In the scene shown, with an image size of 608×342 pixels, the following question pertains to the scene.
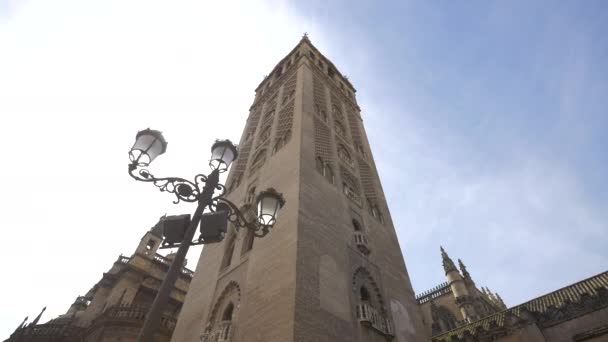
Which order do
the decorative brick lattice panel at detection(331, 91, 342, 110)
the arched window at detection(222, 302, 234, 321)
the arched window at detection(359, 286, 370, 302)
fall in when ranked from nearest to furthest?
1. the arched window at detection(222, 302, 234, 321)
2. the arched window at detection(359, 286, 370, 302)
3. the decorative brick lattice panel at detection(331, 91, 342, 110)

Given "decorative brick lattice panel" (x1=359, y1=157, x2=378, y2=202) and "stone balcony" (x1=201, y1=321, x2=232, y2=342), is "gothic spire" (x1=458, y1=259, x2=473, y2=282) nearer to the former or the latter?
"decorative brick lattice panel" (x1=359, y1=157, x2=378, y2=202)

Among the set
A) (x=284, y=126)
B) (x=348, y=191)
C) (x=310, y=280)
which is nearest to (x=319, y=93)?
(x=284, y=126)

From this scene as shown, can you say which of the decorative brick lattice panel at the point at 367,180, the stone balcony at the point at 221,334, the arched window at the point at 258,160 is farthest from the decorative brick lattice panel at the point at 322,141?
the stone balcony at the point at 221,334

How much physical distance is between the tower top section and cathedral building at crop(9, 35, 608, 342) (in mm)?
6954

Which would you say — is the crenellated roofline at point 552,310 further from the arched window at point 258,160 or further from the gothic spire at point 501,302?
the gothic spire at point 501,302

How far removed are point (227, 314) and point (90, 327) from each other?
26.4 feet

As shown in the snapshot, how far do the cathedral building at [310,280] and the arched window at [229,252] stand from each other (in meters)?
0.04

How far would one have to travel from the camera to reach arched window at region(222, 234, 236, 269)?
11308mm

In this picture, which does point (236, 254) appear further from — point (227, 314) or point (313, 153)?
point (313, 153)

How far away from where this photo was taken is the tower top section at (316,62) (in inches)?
984

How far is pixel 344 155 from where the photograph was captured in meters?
16.0

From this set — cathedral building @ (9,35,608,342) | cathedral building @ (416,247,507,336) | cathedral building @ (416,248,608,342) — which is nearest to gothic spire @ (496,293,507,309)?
cathedral building @ (416,247,507,336)

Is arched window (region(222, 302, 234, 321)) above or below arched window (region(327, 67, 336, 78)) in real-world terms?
below

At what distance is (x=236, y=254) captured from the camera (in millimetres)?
10859
